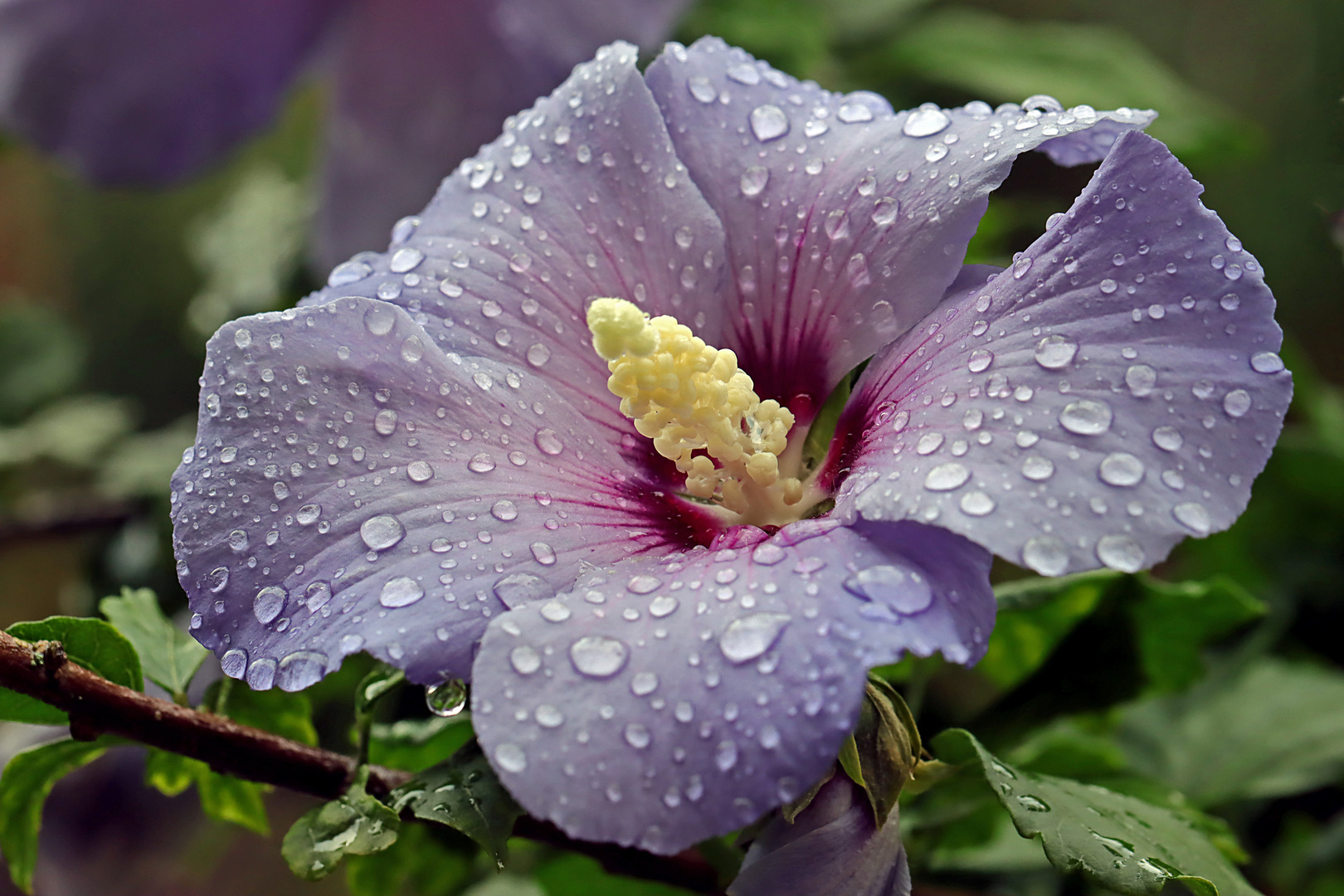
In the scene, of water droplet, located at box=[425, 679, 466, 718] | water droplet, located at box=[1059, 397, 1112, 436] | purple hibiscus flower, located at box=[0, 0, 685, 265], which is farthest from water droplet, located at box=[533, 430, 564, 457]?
purple hibiscus flower, located at box=[0, 0, 685, 265]

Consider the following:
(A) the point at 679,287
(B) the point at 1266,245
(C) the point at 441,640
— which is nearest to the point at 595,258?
(A) the point at 679,287

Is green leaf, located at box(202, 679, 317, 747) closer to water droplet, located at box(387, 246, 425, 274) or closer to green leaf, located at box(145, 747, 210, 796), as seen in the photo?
green leaf, located at box(145, 747, 210, 796)

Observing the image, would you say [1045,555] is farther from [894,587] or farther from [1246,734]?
[1246,734]

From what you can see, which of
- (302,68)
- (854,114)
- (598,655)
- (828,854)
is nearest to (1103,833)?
(828,854)

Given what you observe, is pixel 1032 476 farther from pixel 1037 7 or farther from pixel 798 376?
pixel 1037 7

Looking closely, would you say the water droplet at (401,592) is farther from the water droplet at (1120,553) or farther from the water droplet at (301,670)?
the water droplet at (1120,553)

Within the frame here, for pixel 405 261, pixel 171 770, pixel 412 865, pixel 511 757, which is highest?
pixel 405 261
